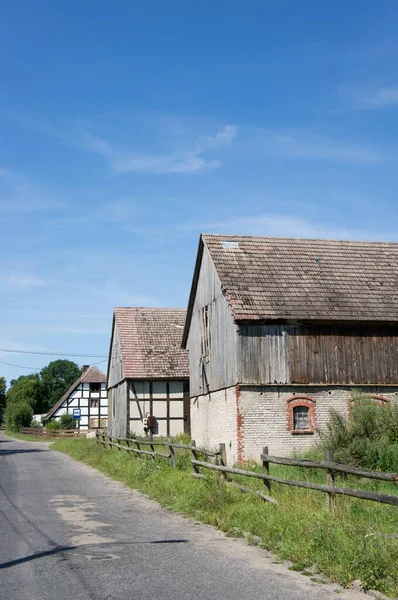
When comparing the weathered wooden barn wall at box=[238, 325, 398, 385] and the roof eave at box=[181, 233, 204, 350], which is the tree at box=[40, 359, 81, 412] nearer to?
the roof eave at box=[181, 233, 204, 350]

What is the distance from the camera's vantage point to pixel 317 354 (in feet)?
77.9

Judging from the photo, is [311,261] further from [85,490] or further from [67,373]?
[67,373]

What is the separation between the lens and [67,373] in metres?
133

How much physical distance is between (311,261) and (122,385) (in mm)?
16004

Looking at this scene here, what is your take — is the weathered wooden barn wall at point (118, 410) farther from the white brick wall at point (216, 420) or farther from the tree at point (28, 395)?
the tree at point (28, 395)

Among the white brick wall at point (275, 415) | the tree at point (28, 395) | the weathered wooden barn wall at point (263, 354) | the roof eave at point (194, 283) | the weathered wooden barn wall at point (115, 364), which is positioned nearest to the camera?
the white brick wall at point (275, 415)

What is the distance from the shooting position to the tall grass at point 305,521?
24.6 feet

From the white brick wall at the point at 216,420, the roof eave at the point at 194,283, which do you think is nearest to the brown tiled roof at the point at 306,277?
the roof eave at the point at 194,283

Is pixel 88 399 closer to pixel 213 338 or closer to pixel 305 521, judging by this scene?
pixel 213 338

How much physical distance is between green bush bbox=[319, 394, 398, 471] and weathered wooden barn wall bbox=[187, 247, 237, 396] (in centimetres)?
503

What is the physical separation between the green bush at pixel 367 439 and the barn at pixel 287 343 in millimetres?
2811

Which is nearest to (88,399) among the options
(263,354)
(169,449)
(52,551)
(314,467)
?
(263,354)

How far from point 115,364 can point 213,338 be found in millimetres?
16945

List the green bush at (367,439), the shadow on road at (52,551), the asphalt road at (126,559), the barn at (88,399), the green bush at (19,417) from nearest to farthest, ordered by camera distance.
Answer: the asphalt road at (126,559)
the shadow on road at (52,551)
the green bush at (367,439)
the barn at (88,399)
the green bush at (19,417)
